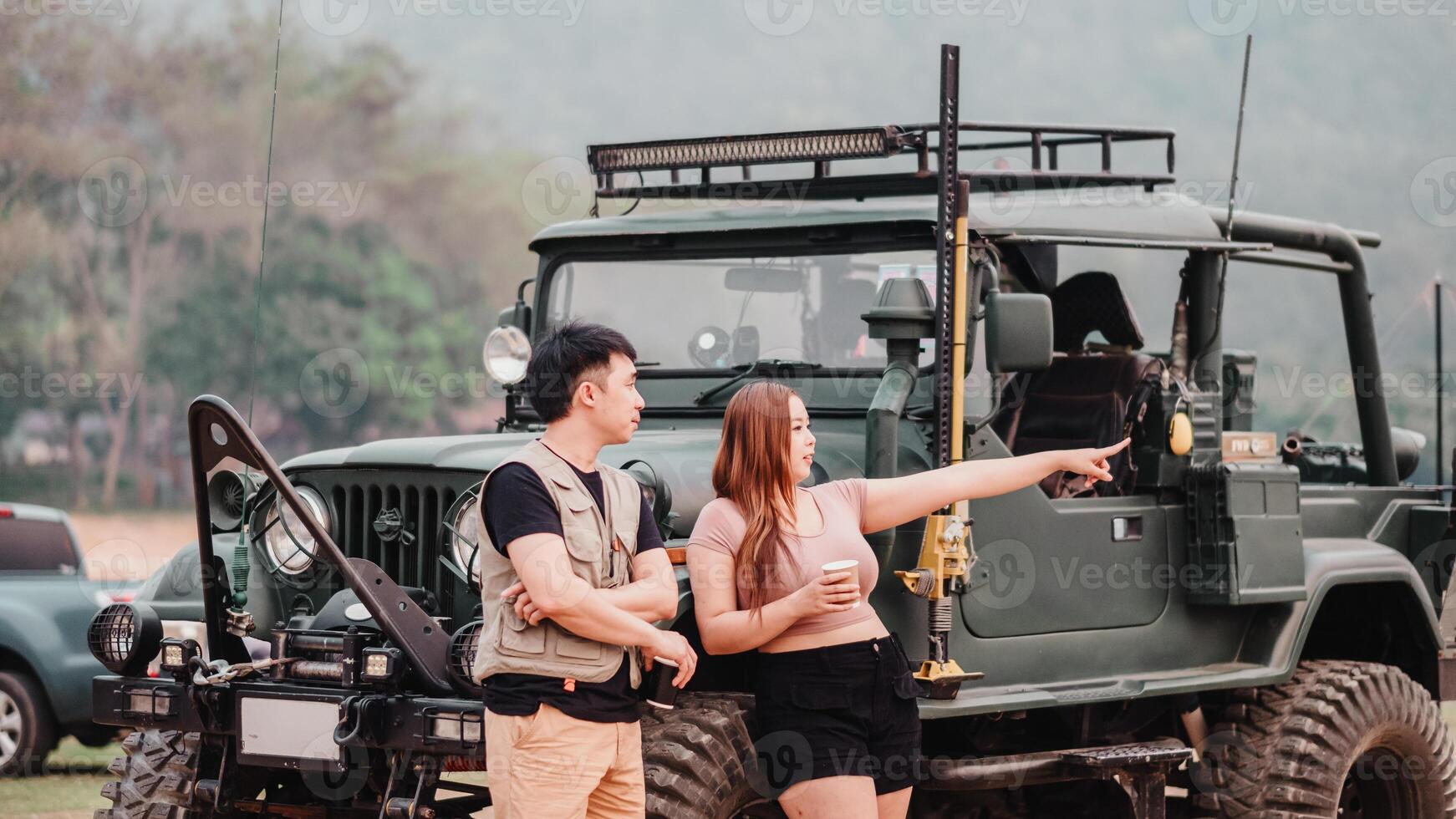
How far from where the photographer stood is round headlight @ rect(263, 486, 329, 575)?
5.72m

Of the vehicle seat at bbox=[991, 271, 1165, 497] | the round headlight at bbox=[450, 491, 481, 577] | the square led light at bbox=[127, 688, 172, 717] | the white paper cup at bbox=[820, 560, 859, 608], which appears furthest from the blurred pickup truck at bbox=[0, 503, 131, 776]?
the white paper cup at bbox=[820, 560, 859, 608]

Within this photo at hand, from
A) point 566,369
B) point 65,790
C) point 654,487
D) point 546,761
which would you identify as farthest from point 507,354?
point 65,790

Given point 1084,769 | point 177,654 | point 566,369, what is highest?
point 566,369

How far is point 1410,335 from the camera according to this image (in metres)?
54.2

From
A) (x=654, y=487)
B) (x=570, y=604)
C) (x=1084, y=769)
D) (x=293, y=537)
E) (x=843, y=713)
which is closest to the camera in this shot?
(x=570, y=604)

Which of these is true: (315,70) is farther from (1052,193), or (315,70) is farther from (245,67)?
(1052,193)

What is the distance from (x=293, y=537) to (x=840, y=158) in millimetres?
2221

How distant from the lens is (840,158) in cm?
624

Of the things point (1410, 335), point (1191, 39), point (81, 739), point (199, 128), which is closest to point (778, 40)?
point (1191, 39)

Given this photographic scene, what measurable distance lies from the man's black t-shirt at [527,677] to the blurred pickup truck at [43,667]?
18.3 feet

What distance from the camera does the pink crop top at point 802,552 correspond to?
15.7ft

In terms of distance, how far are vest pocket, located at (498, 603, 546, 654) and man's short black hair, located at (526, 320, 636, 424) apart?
0.50m

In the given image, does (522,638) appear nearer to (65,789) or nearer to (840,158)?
(840,158)

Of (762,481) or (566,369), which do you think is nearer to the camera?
(566,369)
